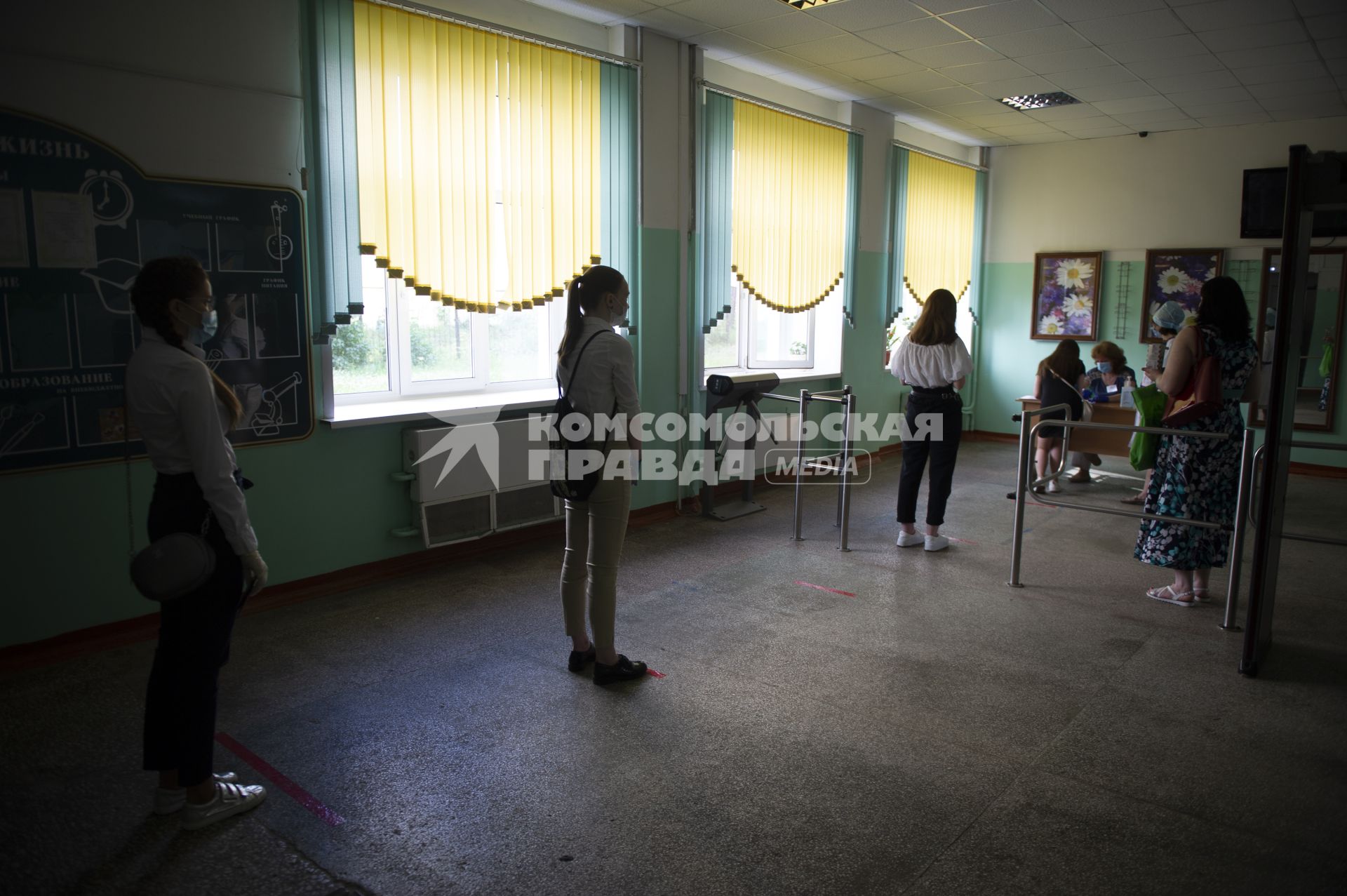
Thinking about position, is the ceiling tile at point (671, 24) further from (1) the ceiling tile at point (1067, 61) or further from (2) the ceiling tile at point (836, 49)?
(1) the ceiling tile at point (1067, 61)

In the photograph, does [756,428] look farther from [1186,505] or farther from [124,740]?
[124,740]

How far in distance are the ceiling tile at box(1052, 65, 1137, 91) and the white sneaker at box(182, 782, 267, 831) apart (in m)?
6.43

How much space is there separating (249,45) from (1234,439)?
4.52 metres

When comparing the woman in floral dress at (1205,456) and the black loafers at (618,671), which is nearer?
the black loafers at (618,671)

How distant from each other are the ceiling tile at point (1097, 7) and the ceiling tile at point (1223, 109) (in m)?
2.73

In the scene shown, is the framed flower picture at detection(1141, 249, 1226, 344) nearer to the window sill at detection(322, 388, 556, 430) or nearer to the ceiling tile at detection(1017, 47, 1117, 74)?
the ceiling tile at detection(1017, 47, 1117, 74)

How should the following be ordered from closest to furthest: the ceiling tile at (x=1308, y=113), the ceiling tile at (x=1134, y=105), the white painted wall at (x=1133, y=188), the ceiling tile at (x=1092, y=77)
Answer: the ceiling tile at (x=1092, y=77)
the ceiling tile at (x=1134, y=105)
the ceiling tile at (x=1308, y=113)
the white painted wall at (x=1133, y=188)

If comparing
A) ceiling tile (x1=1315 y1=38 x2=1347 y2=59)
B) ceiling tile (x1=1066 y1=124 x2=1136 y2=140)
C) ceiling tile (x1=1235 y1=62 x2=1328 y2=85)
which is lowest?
ceiling tile (x1=1315 y1=38 x2=1347 y2=59)

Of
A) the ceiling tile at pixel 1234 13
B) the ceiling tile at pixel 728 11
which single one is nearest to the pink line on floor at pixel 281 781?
the ceiling tile at pixel 728 11

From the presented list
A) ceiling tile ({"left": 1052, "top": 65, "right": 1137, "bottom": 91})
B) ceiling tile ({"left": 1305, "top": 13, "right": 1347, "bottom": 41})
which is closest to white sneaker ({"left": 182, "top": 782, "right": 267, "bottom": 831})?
ceiling tile ({"left": 1305, "top": 13, "right": 1347, "bottom": 41})

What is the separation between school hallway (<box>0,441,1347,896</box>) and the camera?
2.23 m

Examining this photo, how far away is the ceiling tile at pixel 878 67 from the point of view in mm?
5980

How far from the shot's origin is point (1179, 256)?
26.7ft

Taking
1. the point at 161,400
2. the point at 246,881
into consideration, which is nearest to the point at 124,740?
the point at 246,881
